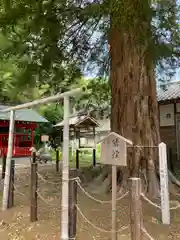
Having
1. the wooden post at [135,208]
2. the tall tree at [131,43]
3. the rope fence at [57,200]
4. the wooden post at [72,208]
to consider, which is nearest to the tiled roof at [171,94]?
the tall tree at [131,43]

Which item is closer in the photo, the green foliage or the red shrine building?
the green foliage

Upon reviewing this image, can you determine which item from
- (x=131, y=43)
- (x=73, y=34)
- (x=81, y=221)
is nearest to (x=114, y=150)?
(x=81, y=221)

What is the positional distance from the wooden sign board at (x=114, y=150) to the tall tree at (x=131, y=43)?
2.40 meters

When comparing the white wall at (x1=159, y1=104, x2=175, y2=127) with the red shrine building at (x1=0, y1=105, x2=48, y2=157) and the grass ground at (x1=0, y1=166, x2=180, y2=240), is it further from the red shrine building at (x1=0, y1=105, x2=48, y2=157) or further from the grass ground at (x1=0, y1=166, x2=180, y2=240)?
the grass ground at (x1=0, y1=166, x2=180, y2=240)

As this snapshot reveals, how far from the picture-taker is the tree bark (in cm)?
611

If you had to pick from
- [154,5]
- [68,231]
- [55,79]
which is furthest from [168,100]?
[68,231]

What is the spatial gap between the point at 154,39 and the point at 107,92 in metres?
4.22

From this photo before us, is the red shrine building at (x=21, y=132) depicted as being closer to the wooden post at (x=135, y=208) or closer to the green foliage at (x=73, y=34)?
the green foliage at (x=73, y=34)

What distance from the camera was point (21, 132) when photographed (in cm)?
1786

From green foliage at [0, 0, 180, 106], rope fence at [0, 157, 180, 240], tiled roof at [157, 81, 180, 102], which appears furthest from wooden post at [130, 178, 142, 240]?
tiled roof at [157, 81, 180, 102]

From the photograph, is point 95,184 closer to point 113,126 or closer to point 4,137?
point 113,126

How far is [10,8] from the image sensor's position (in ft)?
19.1

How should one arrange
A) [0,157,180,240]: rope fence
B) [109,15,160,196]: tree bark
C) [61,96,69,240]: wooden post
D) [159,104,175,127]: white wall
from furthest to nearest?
[159,104,175,127]: white wall < [109,15,160,196]: tree bark < [61,96,69,240]: wooden post < [0,157,180,240]: rope fence

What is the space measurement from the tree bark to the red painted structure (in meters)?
11.6
